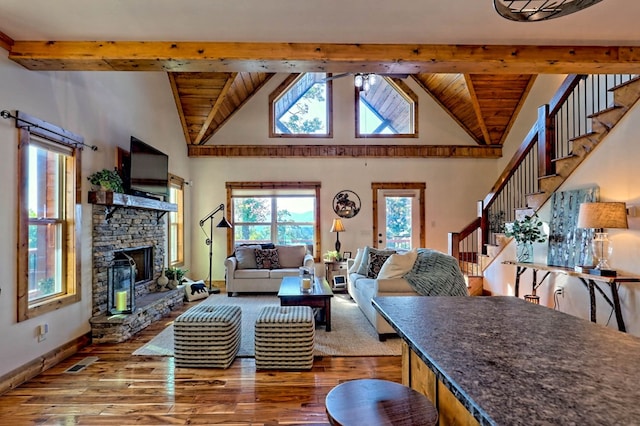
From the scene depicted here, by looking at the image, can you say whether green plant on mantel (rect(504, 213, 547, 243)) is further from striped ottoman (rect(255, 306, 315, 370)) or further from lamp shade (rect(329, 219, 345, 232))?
lamp shade (rect(329, 219, 345, 232))

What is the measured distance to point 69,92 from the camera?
3.79 m

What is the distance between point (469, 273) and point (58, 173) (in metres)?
→ 6.11

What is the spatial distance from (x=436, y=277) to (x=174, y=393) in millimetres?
2941

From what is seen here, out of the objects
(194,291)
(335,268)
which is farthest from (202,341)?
(335,268)

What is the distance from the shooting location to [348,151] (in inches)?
305

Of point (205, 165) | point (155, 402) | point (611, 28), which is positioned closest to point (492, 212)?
point (611, 28)

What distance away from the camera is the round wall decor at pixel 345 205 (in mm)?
7754

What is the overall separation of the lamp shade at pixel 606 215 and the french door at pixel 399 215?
165 inches

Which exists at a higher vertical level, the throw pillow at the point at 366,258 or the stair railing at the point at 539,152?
the stair railing at the point at 539,152

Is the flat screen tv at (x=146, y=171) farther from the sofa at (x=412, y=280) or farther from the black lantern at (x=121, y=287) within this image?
the sofa at (x=412, y=280)

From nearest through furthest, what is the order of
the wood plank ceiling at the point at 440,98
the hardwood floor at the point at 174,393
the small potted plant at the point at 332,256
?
the hardwood floor at the point at 174,393 < the wood plank ceiling at the point at 440,98 < the small potted plant at the point at 332,256

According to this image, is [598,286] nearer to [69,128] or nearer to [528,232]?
[528,232]

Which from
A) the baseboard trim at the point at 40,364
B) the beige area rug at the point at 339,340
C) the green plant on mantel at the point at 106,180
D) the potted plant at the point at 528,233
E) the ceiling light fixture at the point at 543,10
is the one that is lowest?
the beige area rug at the point at 339,340

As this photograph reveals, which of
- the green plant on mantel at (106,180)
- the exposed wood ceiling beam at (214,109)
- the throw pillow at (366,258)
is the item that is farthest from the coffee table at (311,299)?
the exposed wood ceiling beam at (214,109)
